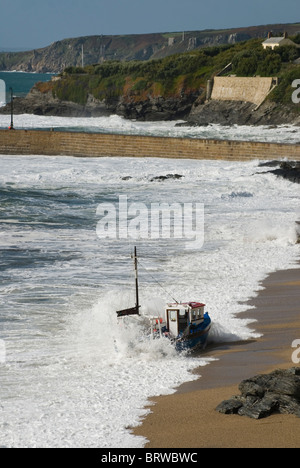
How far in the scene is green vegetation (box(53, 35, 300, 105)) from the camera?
87.4 meters

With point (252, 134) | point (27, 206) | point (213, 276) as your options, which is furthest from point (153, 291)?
point (252, 134)

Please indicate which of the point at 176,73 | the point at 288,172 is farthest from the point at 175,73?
the point at 288,172

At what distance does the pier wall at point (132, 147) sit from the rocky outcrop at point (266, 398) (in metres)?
A: 36.1

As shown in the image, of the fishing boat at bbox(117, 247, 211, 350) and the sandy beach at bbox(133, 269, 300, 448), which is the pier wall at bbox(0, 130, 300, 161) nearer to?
the sandy beach at bbox(133, 269, 300, 448)

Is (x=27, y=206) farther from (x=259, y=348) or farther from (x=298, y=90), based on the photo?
(x=298, y=90)

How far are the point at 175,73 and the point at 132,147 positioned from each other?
145 feet

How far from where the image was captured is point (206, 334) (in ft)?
55.0

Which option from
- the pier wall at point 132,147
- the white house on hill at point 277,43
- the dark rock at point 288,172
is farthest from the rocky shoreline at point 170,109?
the dark rock at point 288,172

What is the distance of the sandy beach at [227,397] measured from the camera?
12.0 m

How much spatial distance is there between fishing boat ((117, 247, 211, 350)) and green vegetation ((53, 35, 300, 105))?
64332mm

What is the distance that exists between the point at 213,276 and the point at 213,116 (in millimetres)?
59571

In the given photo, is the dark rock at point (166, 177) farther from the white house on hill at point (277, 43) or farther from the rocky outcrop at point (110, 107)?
the white house on hill at point (277, 43)

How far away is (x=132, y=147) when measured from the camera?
172 ft

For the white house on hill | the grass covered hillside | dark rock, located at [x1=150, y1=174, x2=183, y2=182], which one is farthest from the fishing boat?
the white house on hill
